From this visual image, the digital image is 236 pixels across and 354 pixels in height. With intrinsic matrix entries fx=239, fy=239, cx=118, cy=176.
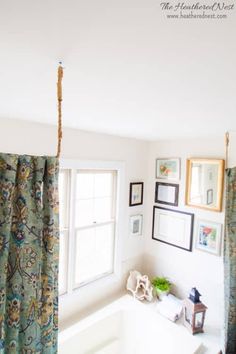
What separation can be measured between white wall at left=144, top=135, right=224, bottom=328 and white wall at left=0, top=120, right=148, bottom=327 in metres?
0.15

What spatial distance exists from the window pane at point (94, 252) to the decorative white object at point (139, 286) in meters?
0.27

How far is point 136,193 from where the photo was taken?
288 cm

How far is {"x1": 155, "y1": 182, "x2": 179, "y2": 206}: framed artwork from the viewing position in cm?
266

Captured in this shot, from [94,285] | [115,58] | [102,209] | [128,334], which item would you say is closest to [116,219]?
[102,209]

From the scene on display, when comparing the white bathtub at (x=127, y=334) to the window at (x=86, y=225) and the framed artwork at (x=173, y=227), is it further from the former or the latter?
the framed artwork at (x=173, y=227)

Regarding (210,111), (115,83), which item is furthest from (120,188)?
(115,83)

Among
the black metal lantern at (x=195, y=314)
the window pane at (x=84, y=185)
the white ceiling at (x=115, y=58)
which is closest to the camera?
the white ceiling at (x=115, y=58)

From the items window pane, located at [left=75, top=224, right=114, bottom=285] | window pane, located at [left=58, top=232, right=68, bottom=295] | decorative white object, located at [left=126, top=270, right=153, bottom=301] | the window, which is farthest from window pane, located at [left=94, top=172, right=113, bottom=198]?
decorative white object, located at [left=126, top=270, right=153, bottom=301]

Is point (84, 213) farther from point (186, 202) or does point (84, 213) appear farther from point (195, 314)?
point (195, 314)

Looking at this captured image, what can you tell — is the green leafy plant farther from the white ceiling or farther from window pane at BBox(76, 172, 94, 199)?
the white ceiling

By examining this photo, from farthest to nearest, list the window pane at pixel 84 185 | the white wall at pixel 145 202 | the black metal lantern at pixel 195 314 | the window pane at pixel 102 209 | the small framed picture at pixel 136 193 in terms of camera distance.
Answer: the small framed picture at pixel 136 193
the window pane at pixel 102 209
the window pane at pixel 84 185
the black metal lantern at pixel 195 314
the white wall at pixel 145 202

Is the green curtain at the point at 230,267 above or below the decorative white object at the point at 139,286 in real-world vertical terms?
above

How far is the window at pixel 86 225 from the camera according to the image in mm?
2320

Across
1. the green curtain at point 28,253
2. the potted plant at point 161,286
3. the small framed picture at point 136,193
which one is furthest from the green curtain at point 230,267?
the green curtain at point 28,253
